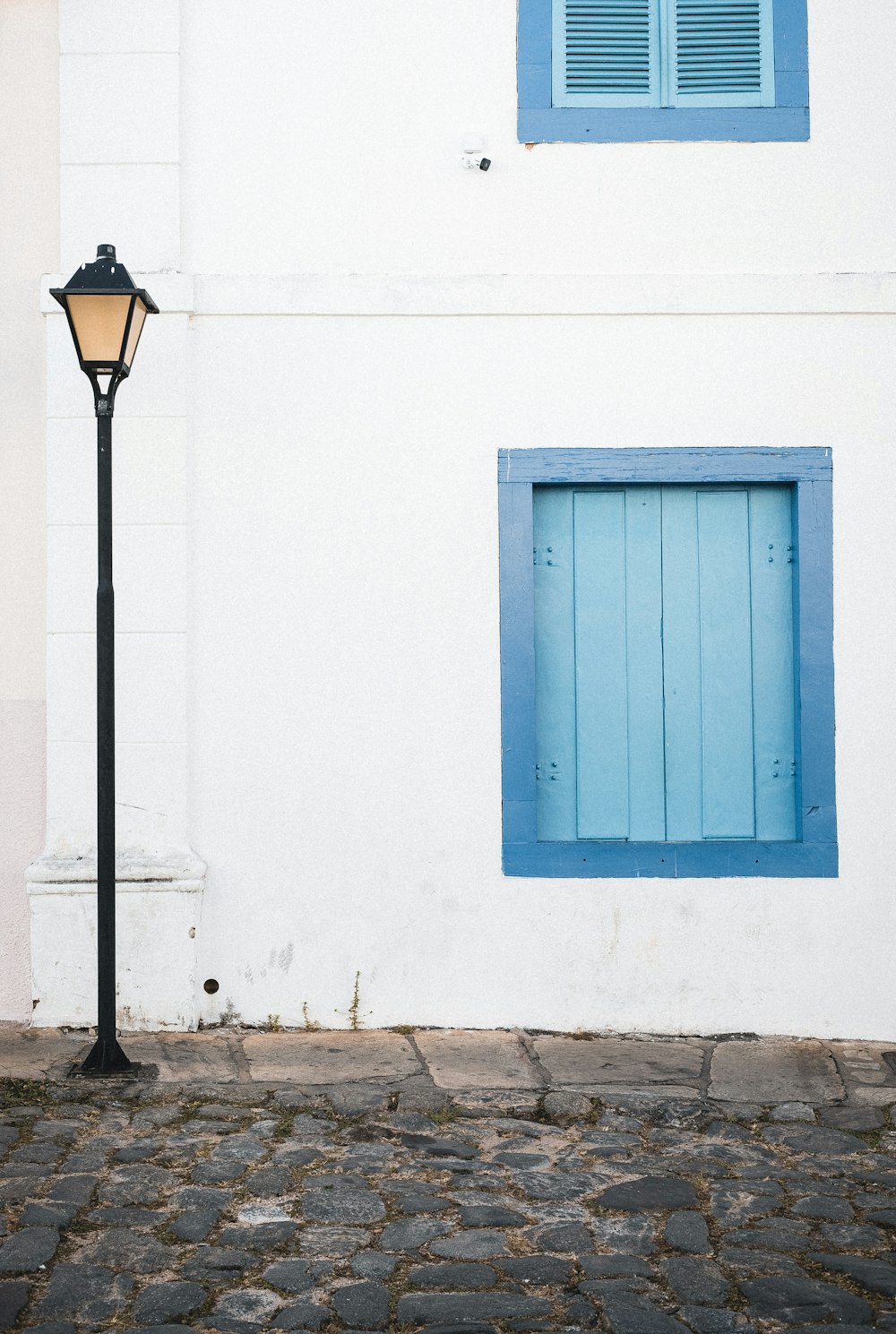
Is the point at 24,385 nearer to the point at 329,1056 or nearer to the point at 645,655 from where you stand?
the point at 645,655

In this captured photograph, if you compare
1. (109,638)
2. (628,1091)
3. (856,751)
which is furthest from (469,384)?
(628,1091)

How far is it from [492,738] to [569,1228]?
214 cm

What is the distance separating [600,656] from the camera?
16.6 feet

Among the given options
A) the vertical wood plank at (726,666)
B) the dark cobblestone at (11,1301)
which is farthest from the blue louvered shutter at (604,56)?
the dark cobblestone at (11,1301)

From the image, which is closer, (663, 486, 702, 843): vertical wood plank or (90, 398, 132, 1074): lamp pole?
(90, 398, 132, 1074): lamp pole

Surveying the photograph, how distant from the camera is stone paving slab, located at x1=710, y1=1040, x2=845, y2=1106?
424 cm

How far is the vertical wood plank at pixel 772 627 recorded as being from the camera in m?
5.04

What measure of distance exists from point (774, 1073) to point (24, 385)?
4031 millimetres

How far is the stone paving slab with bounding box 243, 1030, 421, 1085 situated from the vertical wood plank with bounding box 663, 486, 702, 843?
143 cm

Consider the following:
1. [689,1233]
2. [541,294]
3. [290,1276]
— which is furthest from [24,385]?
[689,1233]

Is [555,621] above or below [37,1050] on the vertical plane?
above

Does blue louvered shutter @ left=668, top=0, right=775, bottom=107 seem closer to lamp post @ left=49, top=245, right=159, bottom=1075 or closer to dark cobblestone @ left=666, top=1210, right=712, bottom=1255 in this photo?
lamp post @ left=49, top=245, right=159, bottom=1075

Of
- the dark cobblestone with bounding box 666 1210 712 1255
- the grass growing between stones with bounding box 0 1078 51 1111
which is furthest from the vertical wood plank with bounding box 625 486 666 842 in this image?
the grass growing between stones with bounding box 0 1078 51 1111

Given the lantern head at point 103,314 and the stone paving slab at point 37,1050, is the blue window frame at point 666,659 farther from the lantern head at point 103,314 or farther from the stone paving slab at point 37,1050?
the stone paving slab at point 37,1050
